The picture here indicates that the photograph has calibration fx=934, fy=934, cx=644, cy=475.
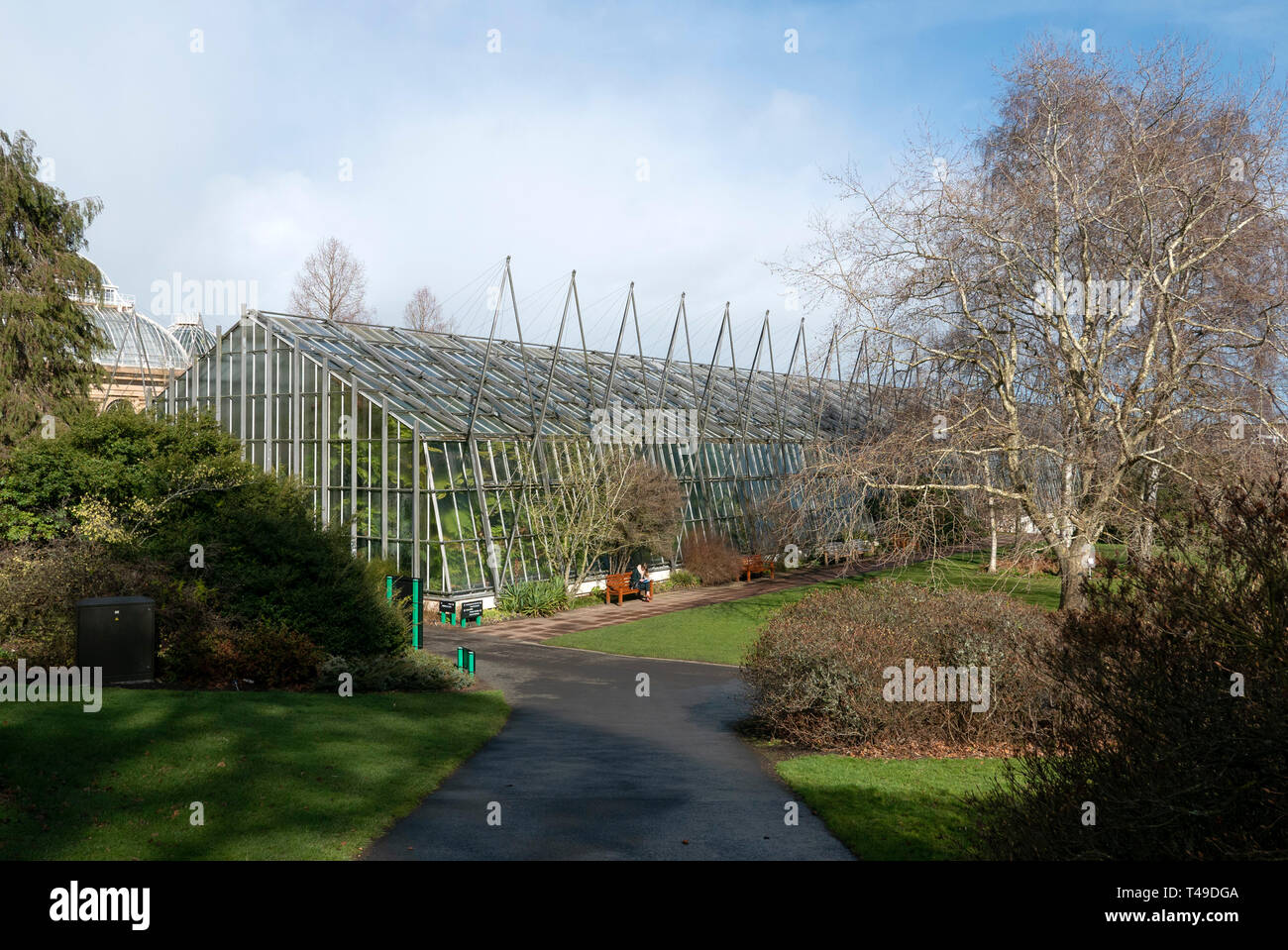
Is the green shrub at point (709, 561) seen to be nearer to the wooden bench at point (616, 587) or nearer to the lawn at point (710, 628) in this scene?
the lawn at point (710, 628)

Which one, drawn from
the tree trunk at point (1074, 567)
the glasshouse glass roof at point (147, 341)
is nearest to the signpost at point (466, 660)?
the tree trunk at point (1074, 567)

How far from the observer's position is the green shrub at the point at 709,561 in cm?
3259

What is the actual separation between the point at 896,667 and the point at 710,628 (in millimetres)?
12453

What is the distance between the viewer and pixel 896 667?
11.3 m

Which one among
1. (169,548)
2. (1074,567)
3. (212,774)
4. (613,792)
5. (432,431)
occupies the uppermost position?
(432,431)

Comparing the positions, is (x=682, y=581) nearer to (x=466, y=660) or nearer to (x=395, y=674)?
(x=466, y=660)

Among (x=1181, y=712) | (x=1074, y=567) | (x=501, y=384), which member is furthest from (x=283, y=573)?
(x=501, y=384)

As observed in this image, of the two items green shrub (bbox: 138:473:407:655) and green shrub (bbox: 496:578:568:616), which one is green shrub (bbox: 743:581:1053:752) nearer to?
green shrub (bbox: 138:473:407:655)

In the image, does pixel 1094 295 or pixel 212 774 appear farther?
pixel 1094 295

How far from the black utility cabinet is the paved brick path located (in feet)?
33.7

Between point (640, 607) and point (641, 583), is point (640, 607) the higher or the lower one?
the lower one

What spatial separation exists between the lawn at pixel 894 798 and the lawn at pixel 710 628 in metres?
7.13

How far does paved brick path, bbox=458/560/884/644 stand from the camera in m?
23.2
